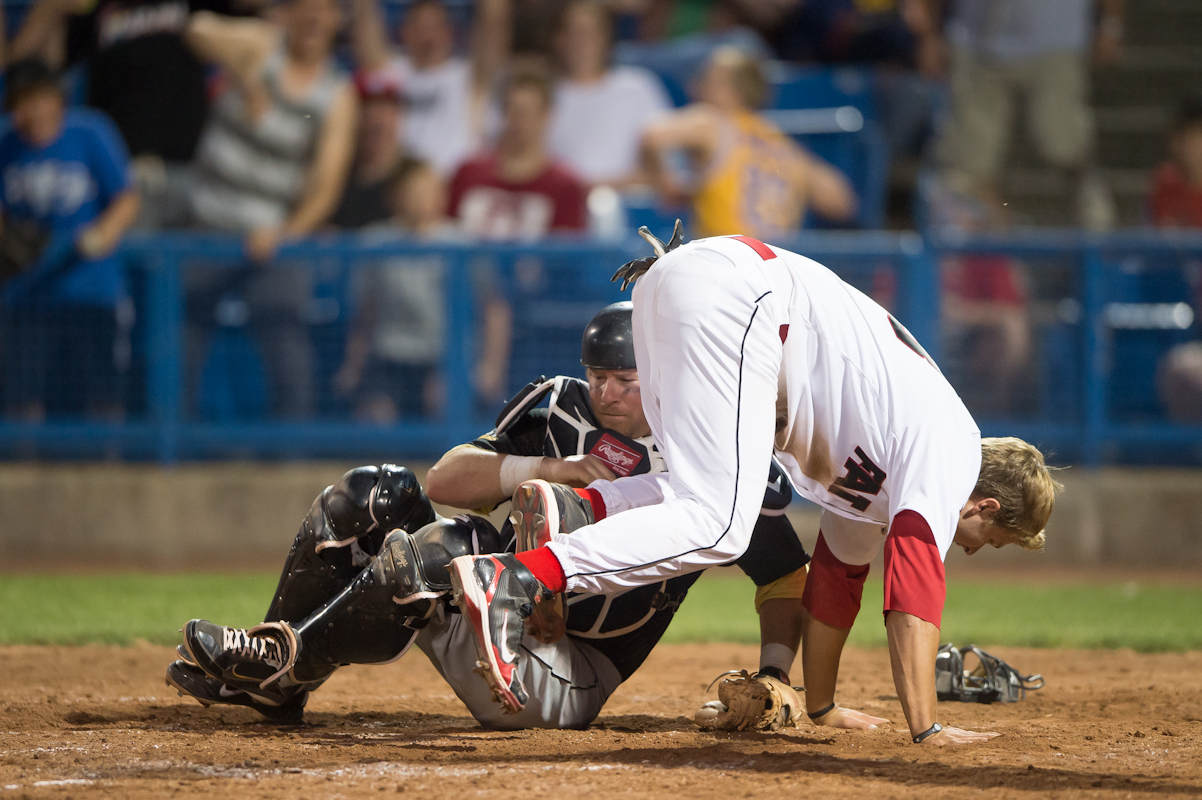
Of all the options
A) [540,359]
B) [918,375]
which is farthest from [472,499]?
[540,359]

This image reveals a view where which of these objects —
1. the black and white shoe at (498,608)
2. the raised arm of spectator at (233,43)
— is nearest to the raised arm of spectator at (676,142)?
the raised arm of spectator at (233,43)

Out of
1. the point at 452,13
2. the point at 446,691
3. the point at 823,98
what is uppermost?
the point at 452,13

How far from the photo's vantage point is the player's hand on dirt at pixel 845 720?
13.4ft

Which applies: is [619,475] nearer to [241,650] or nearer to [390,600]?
[390,600]

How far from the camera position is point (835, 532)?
3.94m

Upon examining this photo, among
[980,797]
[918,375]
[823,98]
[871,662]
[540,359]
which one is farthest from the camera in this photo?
[823,98]

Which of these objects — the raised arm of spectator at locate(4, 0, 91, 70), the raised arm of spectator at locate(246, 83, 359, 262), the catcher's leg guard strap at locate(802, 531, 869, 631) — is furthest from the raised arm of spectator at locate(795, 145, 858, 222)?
the catcher's leg guard strap at locate(802, 531, 869, 631)

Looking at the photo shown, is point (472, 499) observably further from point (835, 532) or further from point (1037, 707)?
point (1037, 707)

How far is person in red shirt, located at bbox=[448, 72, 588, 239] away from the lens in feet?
31.2

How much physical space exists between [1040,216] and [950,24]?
1985 millimetres

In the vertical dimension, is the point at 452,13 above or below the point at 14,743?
above

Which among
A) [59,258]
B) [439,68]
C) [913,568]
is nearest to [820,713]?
[913,568]

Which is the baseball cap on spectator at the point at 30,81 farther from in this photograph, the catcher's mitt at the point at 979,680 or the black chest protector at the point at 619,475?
the catcher's mitt at the point at 979,680

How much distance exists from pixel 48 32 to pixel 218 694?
820 centimetres
